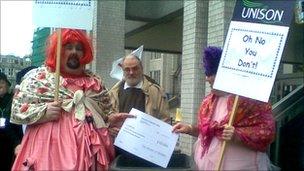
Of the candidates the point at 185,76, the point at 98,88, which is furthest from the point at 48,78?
the point at 185,76

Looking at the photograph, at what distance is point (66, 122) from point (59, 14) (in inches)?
30.2

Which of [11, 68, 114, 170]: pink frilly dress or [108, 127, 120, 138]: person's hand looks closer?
[11, 68, 114, 170]: pink frilly dress

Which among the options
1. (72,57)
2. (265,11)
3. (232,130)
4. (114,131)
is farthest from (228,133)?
(72,57)

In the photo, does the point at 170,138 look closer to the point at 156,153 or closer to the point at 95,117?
the point at 156,153

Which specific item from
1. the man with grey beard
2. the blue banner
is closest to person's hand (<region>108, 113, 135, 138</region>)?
the man with grey beard

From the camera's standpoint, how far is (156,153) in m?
3.75

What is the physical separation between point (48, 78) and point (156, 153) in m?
0.91

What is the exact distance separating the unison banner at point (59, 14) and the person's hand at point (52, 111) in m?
0.57

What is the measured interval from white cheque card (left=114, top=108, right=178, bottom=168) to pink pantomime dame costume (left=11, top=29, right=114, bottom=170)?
0.43ft

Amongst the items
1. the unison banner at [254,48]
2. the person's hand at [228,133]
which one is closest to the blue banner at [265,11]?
the unison banner at [254,48]

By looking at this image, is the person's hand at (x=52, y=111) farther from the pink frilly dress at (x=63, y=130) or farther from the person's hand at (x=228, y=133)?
the person's hand at (x=228, y=133)

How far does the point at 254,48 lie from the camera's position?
11.4 ft

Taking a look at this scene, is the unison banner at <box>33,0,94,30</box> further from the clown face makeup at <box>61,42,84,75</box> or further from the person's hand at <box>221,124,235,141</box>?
the person's hand at <box>221,124,235,141</box>

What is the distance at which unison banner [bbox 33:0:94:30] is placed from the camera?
3781 millimetres
